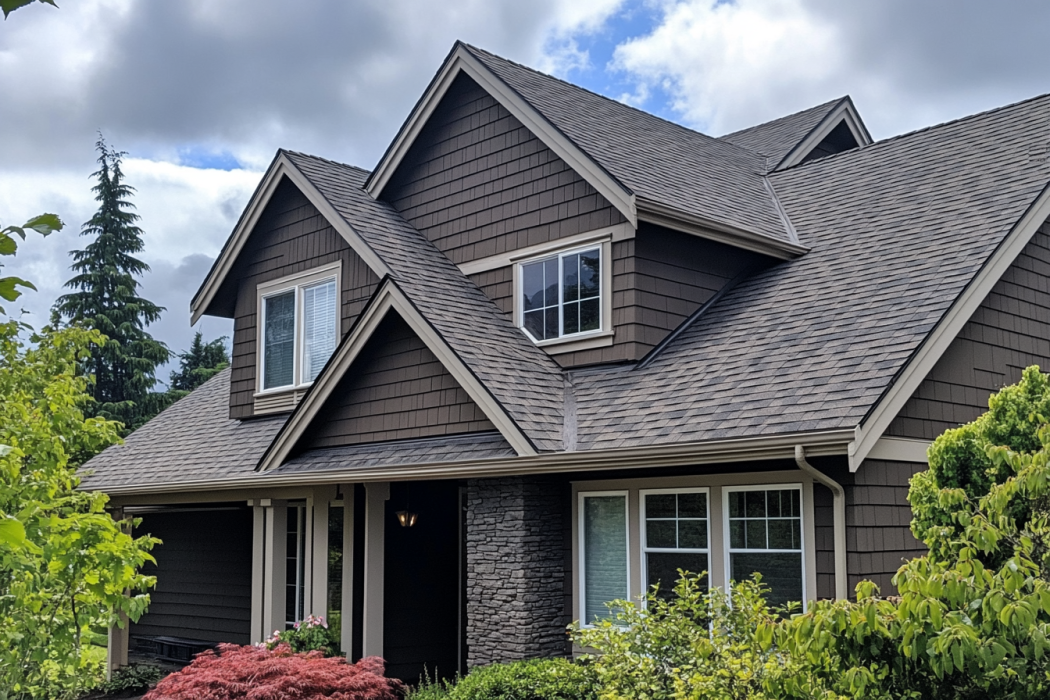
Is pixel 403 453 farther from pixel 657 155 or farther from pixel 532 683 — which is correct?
pixel 657 155

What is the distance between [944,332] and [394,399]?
240 inches

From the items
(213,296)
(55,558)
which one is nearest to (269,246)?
(213,296)

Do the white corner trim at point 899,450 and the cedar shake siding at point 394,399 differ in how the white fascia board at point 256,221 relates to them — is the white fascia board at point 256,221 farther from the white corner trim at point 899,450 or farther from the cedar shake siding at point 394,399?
the white corner trim at point 899,450

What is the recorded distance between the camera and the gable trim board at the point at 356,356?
430 inches

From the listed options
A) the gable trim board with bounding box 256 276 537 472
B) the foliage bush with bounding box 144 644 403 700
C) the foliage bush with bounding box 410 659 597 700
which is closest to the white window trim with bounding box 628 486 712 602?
the foliage bush with bounding box 410 659 597 700

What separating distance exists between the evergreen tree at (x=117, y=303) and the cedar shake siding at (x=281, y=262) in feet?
79.2

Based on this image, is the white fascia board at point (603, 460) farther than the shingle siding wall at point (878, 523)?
No

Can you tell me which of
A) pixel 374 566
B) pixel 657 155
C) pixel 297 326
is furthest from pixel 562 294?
pixel 297 326

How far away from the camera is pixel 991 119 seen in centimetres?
1416

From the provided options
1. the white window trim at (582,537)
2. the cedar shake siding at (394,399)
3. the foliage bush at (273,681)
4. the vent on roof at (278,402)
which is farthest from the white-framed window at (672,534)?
the vent on roof at (278,402)

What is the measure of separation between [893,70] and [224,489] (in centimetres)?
1507

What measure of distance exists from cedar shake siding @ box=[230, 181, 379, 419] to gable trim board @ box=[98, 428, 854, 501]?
2.92 meters

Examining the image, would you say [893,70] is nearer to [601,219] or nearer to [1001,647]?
[601,219]

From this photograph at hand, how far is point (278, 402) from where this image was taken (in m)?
→ 15.8
